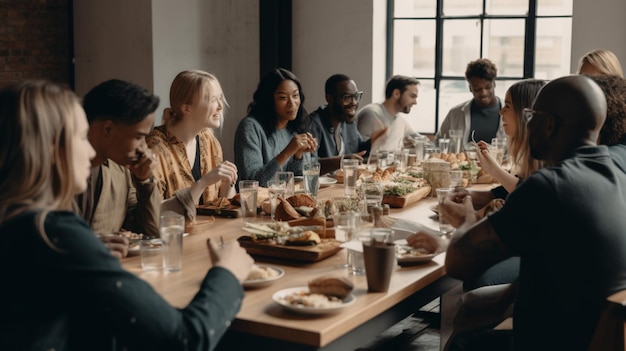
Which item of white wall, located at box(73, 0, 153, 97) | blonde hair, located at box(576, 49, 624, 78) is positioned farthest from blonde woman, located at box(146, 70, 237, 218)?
white wall, located at box(73, 0, 153, 97)

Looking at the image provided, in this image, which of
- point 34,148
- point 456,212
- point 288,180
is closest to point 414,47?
point 288,180

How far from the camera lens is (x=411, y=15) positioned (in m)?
8.17

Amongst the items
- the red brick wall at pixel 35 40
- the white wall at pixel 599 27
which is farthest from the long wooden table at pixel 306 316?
the white wall at pixel 599 27

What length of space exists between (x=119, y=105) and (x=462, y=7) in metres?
5.79

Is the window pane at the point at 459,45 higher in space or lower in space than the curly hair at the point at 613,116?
higher

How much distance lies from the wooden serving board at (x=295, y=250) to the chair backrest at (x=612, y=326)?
2.79ft

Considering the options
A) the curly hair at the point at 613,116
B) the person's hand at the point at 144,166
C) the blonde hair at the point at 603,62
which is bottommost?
the person's hand at the point at 144,166

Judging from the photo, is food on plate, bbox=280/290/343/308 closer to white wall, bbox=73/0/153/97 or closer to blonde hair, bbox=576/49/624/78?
blonde hair, bbox=576/49/624/78

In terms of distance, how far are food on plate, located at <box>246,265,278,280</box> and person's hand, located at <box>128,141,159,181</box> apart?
0.81 meters

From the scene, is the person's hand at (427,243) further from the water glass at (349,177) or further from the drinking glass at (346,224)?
the water glass at (349,177)

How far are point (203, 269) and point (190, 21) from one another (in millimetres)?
5212

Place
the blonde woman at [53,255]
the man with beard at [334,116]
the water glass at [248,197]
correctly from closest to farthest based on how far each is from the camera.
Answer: the blonde woman at [53,255]
the water glass at [248,197]
the man with beard at [334,116]

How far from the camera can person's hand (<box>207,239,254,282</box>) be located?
2025 millimetres

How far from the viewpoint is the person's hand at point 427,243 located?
8.66ft
